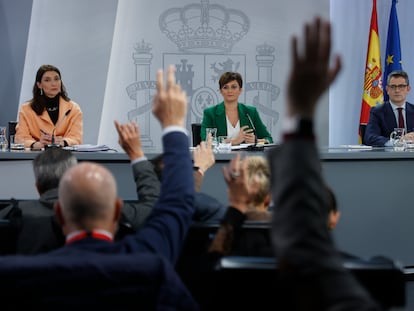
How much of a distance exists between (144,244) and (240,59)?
571cm

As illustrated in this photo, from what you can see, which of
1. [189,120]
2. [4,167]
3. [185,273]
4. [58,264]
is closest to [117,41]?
[189,120]

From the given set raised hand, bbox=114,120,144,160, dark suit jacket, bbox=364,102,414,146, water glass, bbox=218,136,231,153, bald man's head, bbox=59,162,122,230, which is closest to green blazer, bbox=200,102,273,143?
water glass, bbox=218,136,231,153

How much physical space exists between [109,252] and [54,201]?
855 mm

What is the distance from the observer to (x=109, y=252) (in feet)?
4.55

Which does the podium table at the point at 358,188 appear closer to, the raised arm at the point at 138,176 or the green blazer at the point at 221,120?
the green blazer at the point at 221,120

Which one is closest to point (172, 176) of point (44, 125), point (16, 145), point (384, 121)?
point (16, 145)

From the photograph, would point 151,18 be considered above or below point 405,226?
above

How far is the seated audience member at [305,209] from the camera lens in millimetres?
833

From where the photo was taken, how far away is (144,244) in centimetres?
147

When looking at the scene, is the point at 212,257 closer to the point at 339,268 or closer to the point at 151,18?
the point at 339,268

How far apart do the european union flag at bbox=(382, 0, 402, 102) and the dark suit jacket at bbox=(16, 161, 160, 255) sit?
5.12m

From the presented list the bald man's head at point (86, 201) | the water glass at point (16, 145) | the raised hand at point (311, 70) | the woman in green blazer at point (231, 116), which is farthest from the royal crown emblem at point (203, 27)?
the raised hand at point (311, 70)

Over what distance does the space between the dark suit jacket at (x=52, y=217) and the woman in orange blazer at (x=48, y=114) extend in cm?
263

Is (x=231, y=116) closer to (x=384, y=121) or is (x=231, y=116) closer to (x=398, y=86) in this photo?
(x=384, y=121)
